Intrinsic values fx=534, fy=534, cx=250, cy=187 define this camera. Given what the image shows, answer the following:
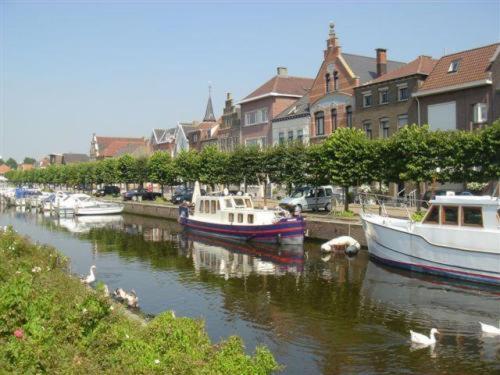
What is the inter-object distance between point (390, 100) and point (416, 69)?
3.27m

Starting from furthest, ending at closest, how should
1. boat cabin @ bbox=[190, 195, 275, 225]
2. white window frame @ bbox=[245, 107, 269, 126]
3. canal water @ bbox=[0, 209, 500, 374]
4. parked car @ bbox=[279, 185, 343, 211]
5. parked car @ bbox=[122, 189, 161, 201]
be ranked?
parked car @ bbox=[122, 189, 161, 201] → white window frame @ bbox=[245, 107, 269, 126] → parked car @ bbox=[279, 185, 343, 211] → boat cabin @ bbox=[190, 195, 275, 225] → canal water @ bbox=[0, 209, 500, 374]

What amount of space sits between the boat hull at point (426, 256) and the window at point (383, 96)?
73.3ft

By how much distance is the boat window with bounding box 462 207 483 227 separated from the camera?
20.7 m

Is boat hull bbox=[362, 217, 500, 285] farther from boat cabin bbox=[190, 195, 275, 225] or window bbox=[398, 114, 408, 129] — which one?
window bbox=[398, 114, 408, 129]

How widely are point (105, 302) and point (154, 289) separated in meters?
11.6

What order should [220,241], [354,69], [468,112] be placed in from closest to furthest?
[220,241], [468,112], [354,69]

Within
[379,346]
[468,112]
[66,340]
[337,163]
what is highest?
[468,112]

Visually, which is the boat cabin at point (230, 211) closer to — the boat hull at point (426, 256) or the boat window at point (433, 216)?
the boat hull at point (426, 256)

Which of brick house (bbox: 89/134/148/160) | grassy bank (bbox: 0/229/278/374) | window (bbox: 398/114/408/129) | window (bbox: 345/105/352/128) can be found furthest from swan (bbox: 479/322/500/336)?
brick house (bbox: 89/134/148/160)

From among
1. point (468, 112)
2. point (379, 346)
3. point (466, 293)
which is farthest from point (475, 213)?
point (468, 112)

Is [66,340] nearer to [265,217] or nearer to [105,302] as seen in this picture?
[105,302]

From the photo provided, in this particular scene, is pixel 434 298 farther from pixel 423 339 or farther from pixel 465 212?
pixel 423 339

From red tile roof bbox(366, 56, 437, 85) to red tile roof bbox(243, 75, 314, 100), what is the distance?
56.6 ft

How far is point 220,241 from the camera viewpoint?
35.0 m
